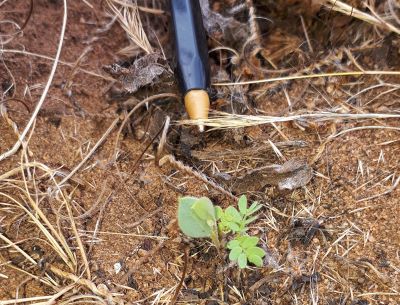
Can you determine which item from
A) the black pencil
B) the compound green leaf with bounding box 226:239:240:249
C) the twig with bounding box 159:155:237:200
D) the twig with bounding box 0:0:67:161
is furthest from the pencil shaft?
the compound green leaf with bounding box 226:239:240:249

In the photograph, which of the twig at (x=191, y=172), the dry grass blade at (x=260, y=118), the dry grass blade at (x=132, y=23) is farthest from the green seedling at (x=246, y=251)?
the dry grass blade at (x=132, y=23)

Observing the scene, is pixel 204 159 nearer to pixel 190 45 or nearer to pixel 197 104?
pixel 197 104

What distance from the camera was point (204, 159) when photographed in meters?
1.38

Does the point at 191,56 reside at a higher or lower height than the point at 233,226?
higher

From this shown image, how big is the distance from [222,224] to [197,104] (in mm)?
344

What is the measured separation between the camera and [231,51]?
155 cm

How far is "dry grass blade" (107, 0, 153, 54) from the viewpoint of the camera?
151cm

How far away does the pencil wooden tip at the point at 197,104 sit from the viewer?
1.38 metres

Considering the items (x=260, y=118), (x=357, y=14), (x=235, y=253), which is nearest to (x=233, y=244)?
(x=235, y=253)

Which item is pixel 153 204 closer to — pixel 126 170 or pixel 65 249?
pixel 126 170

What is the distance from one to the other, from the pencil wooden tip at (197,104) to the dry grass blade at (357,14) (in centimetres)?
48

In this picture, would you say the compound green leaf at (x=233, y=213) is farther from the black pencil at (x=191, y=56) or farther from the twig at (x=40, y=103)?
the twig at (x=40, y=103)

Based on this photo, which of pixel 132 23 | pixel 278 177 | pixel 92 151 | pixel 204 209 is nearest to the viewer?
pixel 204 209

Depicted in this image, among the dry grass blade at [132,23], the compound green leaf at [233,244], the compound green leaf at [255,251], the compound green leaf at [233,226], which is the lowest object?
the compound green leaf at [255,251]
